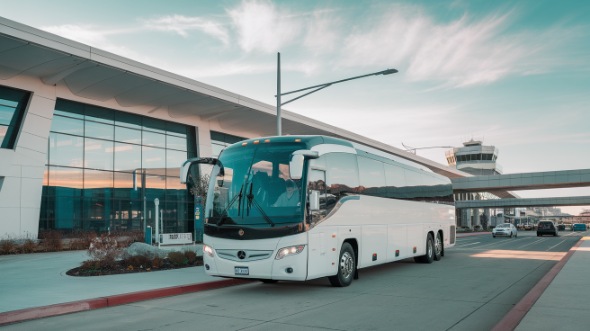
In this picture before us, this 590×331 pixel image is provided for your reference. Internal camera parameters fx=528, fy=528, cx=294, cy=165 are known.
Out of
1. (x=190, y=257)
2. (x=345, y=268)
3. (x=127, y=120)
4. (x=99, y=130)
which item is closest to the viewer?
(x=345, y=268)

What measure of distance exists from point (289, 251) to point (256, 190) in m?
1.47

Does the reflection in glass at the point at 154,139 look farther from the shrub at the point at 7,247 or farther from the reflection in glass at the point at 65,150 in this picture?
the shrub at the point at 7,247

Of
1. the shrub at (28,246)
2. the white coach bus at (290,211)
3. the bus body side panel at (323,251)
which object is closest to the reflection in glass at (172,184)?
the shrub at (28,246)

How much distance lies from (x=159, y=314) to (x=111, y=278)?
485 centimetres

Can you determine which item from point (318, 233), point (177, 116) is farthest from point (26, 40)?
point (318, 233)

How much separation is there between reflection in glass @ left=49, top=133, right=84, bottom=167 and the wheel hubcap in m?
22.4

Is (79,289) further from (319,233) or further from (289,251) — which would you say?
(319,233)

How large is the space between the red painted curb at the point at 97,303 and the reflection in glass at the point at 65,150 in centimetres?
2065

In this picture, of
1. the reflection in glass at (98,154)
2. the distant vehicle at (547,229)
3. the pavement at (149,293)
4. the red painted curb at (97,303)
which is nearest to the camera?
the pavement at (149,293)

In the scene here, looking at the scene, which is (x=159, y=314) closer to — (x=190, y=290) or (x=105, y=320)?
(x=105, y=320)

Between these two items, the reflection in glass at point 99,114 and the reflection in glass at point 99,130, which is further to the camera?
the reflection in glass at point 99,114

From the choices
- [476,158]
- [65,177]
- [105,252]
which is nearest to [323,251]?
[105,252]

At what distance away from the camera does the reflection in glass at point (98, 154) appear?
103ft

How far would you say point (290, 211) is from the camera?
10.8 meters
